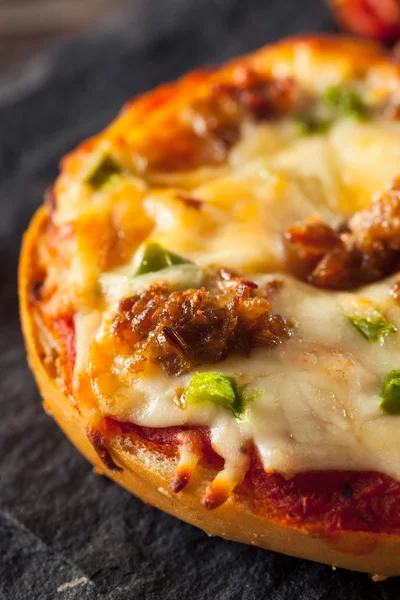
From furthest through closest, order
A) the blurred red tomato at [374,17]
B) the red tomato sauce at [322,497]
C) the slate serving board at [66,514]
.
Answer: the blurred red tomato at [374,17] < the slate serving board at [66,514] < the red tomato sauce at [322,497]

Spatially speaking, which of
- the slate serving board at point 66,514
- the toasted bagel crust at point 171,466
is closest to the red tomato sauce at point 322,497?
the toasted bagel crust at point 171,466

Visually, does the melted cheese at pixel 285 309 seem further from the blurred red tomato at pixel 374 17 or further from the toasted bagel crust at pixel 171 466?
the blurred red tomato at pixel 374 17

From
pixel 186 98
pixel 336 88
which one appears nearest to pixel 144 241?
pixel 186 98

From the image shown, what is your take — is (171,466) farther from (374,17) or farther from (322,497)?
(374,17)

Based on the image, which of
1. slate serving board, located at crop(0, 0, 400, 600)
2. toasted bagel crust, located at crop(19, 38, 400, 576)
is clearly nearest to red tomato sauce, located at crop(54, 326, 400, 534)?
toasted bagel crust, located at crop(19, 38, 400, 576)

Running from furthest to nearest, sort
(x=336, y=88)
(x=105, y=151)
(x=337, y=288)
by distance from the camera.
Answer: (x=336, y=88) < (x=105, y=151) < (x=337, y=288)

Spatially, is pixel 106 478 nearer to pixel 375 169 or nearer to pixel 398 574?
pixel 398 574

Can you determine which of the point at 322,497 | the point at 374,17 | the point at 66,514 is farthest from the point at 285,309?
the point at 374,17
